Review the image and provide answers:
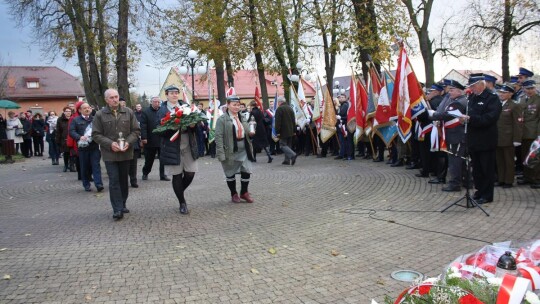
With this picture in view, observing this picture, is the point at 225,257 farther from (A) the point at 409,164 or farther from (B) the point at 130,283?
(A) the point at 409,164

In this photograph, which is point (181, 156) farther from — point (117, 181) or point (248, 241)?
point (248, 241)

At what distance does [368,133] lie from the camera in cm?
1334

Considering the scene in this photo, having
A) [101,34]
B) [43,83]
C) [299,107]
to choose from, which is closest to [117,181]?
[299,107]

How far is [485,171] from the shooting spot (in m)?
7.24

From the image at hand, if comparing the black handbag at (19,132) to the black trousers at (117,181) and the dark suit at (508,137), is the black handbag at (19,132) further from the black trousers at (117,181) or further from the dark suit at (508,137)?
the dark suit at (508,137)

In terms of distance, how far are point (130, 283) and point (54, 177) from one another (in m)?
9.93

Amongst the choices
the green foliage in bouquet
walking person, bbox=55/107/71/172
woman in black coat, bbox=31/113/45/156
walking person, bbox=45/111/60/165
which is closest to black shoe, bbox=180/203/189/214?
the green foliage in bouquet

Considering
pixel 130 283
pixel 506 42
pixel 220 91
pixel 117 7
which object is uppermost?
pixel 117 7

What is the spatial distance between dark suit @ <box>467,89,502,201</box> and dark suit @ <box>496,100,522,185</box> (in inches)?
60.7

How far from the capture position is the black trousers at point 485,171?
7.23m

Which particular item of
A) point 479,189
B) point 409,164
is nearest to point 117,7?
point 409,164

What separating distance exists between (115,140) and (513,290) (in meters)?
6.21

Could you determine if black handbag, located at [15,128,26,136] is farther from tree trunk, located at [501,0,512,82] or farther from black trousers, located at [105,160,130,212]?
tree trunk, located at [501,0,512,82]

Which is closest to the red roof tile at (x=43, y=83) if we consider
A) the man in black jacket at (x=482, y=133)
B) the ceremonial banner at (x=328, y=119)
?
the ceremonial banner at (x=328, y=119)
